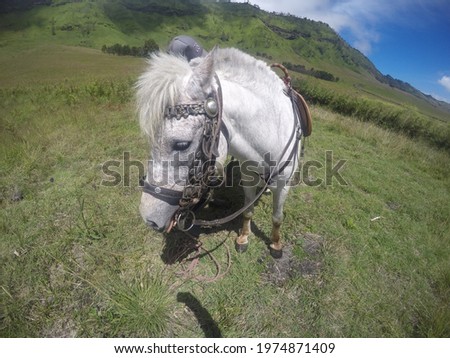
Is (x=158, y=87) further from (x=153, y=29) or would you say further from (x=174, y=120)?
(x=153, y=29)

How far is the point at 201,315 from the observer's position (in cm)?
321

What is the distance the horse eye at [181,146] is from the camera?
2.02 metres

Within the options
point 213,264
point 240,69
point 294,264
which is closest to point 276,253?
point 294,264

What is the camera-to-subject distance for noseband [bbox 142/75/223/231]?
6.48 ft

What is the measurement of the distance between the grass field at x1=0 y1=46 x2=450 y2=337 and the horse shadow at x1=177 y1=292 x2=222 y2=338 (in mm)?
13

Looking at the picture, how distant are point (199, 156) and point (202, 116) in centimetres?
35

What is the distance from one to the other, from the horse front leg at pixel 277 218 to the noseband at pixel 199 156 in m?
1.49

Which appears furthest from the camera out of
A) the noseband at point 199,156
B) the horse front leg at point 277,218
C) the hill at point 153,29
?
the hill at point 153,29

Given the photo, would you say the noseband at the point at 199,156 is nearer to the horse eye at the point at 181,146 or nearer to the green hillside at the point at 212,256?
the horse eye at the point at 181,146

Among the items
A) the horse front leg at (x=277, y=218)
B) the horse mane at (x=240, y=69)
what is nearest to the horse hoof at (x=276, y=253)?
the horse front leg at (x=277, y=218)

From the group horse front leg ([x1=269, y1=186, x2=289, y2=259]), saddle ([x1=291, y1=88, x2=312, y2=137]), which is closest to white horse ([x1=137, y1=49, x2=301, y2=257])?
saddle ([x1=291, y1=88, x2=312, y2=137])

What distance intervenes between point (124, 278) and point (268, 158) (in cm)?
265
